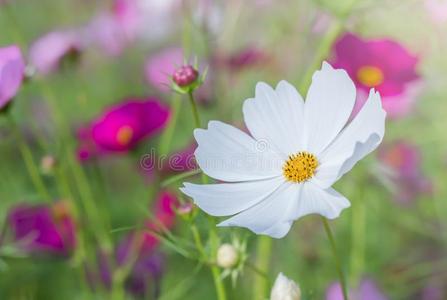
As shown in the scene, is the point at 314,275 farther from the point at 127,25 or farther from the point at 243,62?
the point at 127,25

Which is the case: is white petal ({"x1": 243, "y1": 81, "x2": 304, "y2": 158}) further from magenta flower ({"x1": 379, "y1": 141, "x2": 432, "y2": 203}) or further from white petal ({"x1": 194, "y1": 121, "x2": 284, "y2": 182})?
magenta flower ({"x1": 379, "y1": 141, "x2": 432, "y2": 203})

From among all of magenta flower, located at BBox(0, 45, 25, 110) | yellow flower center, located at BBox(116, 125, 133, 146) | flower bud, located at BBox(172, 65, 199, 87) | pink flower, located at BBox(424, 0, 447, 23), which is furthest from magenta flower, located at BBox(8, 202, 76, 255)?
pink flower, located at BBox(424, 0, 447, 23)

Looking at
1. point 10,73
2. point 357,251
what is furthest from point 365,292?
point 10,73

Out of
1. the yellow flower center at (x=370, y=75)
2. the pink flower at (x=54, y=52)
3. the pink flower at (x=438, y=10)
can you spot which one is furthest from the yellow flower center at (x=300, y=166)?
the pink flower at (x=438, y=10)

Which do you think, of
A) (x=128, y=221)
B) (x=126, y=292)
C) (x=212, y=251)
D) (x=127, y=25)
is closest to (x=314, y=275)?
(x=126, y=292)

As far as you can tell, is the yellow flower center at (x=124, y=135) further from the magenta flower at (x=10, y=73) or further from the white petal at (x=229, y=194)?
the white petal at (x=229, y=194)

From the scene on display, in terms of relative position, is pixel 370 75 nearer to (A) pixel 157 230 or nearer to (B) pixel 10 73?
(A) pixel 157 230

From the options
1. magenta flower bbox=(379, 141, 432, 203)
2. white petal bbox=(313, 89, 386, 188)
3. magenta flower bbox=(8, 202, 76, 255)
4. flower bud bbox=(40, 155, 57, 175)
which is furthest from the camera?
magenta flower bbox=(379, 141, 432, 203)
